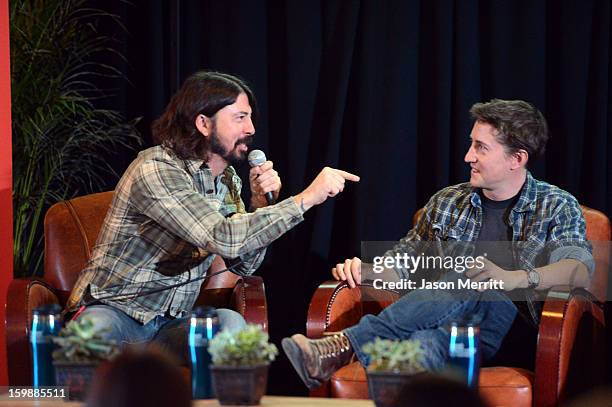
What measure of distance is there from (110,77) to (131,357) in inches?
132

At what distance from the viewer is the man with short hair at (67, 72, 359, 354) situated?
118 inches

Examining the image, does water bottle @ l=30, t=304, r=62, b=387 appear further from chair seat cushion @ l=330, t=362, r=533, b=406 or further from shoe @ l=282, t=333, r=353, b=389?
chair seat cushion @ l=330, t=362, r=533, b=406

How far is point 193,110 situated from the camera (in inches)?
128

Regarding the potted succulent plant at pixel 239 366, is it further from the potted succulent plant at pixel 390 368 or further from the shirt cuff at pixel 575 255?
the shirt cuff at pixel 575 255

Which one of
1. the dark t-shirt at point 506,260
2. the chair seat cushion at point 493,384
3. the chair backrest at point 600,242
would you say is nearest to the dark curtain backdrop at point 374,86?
the chair backrest at point 600,242

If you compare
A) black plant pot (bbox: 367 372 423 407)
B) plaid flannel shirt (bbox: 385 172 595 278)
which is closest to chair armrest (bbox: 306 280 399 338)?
plaid flannel shirt (bbox: 385 172 595 278)

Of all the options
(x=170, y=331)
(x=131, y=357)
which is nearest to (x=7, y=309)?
(x=170, y=331)

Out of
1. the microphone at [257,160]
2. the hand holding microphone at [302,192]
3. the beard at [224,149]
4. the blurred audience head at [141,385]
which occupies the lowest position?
the blurred audience head at [141,385]

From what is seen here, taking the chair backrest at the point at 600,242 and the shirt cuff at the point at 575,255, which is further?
the chair backrest at the point at 600,242

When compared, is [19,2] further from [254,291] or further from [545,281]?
[545,281]

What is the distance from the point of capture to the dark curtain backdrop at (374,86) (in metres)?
3.77

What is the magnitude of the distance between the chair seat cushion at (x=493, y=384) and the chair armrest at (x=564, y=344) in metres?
0.05

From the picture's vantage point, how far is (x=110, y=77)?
4.38m

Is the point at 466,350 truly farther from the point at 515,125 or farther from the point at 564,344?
the point at 515,125
